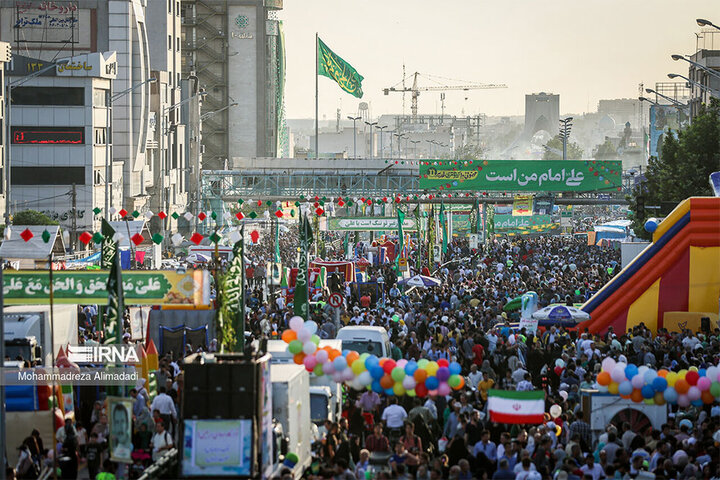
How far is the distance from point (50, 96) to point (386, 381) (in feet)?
150

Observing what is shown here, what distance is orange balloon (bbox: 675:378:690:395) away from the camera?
1509 centimetres

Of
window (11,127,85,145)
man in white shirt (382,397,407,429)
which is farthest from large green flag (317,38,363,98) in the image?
man in white shirt (382,397,407,429)

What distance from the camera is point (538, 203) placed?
2657 inches

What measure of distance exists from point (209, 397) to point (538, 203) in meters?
55.7

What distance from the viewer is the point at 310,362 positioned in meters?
15.7

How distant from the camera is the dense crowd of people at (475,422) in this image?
14273 mm

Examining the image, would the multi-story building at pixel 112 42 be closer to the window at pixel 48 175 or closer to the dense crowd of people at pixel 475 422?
the window at pixel 48 175

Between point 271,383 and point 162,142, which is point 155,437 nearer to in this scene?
point 271,383

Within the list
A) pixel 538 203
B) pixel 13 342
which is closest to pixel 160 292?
pixel 13 342

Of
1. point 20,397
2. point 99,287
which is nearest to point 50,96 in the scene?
point 99,287

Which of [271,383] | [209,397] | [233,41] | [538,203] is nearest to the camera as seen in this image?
[209,397]

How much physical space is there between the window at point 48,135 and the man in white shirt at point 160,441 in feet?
145

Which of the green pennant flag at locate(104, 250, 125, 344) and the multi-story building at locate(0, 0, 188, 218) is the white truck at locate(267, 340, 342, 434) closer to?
the green pennant flag at locate(104, 250, 125, 344)

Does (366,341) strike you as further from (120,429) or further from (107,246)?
(120,429)
